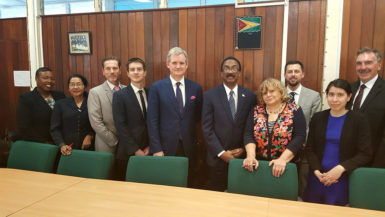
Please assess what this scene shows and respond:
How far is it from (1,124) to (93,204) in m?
3.33

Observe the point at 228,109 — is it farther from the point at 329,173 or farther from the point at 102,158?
the point at 102,158

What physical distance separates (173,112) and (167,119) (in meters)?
0.08

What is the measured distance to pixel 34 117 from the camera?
2580 millimetres

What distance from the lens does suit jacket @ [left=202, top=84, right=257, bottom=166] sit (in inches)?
87.8

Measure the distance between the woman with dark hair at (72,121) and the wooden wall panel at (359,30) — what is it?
2598mm

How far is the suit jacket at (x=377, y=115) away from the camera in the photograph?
203cm

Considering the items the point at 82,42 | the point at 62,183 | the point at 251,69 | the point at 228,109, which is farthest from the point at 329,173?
the point at 82,42

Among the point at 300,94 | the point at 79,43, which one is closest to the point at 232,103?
the point at 300,94

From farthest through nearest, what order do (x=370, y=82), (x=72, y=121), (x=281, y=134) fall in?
(x=72, y=121)
(x=370, y=82)
(x=281, y=134)

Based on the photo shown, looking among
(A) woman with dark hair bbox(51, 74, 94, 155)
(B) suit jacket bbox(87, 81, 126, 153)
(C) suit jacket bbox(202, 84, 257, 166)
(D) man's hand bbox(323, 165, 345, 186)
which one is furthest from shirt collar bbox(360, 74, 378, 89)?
(A) woman with dark hair bbox(51, 74, 94, 155)

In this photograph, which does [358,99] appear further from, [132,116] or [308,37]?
[132,116]

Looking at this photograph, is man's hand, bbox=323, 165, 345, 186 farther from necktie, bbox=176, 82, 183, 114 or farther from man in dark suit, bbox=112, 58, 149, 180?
man in dark suit, bbox=112, 58, 149, 180

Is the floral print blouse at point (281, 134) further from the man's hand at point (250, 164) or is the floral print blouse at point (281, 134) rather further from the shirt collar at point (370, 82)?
the shirt collar at point (370, 82)

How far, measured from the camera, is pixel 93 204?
143cm
